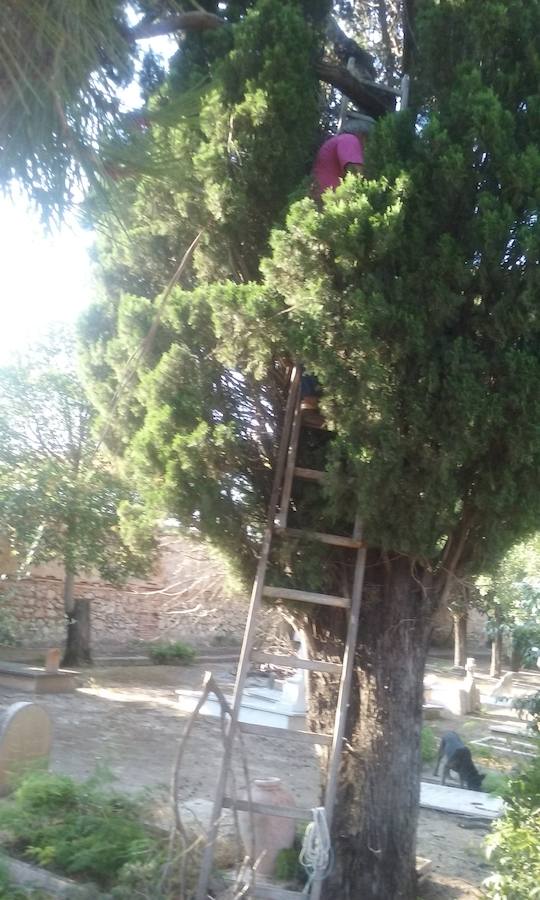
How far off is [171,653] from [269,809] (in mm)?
14162

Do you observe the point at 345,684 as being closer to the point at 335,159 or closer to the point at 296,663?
the point at 296,663

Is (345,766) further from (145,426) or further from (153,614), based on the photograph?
(153,614)

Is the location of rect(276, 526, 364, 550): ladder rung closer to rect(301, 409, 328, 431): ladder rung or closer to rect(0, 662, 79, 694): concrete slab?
rect(301, 409, 328, 431): ladder rung

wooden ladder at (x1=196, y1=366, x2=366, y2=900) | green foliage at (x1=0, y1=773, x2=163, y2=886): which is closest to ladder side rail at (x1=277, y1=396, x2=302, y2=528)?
wooden ladder at (x1=196, y1=366, x2=366, y2=900)

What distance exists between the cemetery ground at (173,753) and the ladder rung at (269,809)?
0.57m

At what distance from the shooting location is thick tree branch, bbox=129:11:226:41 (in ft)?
13.6

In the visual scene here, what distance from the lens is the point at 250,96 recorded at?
18.2ft

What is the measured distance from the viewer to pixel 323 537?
5.41m

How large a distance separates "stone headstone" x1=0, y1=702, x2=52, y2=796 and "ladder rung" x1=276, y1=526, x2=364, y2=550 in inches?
118

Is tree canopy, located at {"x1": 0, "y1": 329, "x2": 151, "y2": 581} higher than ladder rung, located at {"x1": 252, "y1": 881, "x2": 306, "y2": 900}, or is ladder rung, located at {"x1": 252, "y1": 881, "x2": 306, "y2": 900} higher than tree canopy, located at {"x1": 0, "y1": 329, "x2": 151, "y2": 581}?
tree canopy, located at {"x1": 0, "y1": 329, "x2": 151, "y2": 581}

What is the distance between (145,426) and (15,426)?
970 cm

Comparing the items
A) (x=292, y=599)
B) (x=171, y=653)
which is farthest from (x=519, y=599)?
(x=292, y=599)

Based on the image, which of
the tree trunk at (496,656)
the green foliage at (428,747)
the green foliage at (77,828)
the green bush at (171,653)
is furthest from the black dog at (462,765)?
the tree trunk at (496,656)

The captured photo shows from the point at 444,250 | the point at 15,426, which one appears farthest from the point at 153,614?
the point at 444,250
